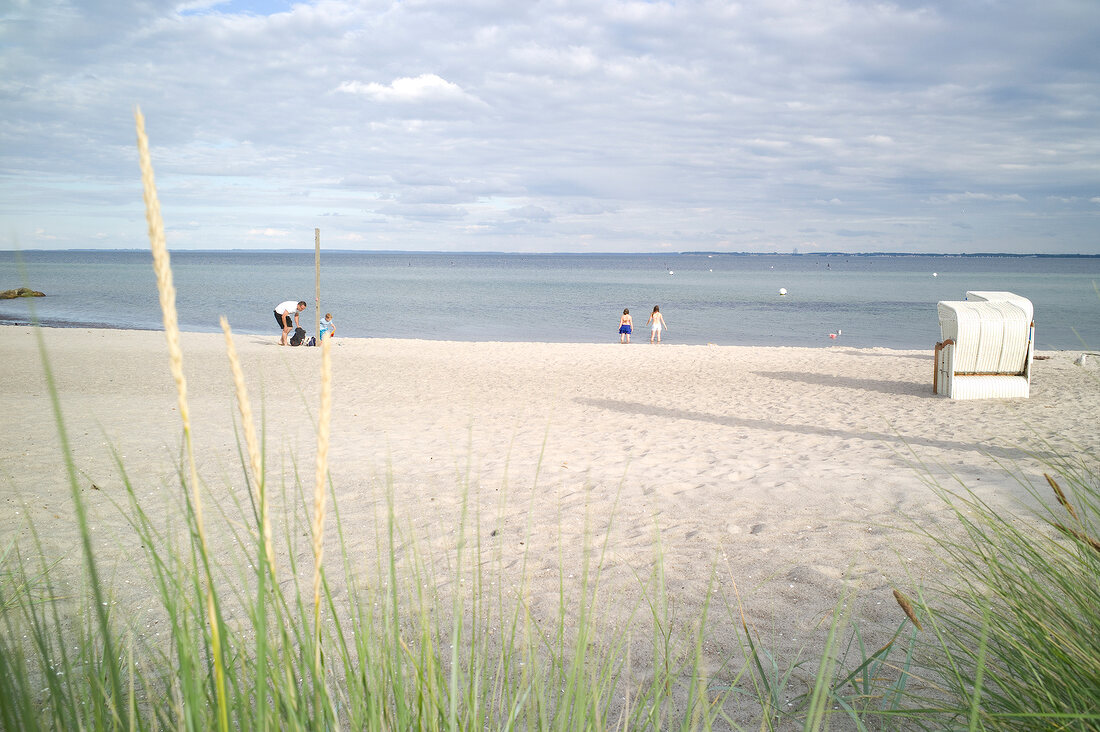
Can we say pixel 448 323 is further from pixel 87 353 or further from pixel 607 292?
pixel 607 292

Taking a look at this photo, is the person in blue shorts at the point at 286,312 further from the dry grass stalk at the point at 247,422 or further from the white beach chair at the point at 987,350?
the dry grass stalk at the point at 247,422

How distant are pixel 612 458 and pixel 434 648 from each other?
5668mm

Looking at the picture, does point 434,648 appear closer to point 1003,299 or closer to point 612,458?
point 612,458

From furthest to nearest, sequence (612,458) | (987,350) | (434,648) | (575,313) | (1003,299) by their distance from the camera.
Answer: (575,313), (1003,299), (987,350), (612,458), (434,648)

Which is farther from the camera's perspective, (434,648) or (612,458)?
(612,458)

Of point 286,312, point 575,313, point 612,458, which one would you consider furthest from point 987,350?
point 575,313

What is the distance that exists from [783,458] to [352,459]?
14.0ft

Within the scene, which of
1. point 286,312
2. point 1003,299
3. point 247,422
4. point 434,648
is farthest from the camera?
point 286,312

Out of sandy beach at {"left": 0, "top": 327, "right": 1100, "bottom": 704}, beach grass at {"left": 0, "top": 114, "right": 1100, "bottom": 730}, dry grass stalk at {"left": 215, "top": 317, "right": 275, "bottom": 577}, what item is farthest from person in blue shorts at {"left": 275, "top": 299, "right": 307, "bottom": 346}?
dry grass stalk at {"left": 215, "top": 317, "right": 275, "bottom": 577}

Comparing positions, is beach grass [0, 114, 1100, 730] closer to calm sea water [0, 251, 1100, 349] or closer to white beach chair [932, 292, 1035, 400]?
white beach chair [932, 292, 1035, 400]

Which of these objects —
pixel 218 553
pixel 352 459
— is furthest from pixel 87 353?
pixel 218 553

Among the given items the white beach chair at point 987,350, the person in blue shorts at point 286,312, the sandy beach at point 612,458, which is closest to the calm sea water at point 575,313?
the person in blue shorts at point 286,312

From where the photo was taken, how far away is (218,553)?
14.7 ft

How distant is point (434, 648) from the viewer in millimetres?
1923
